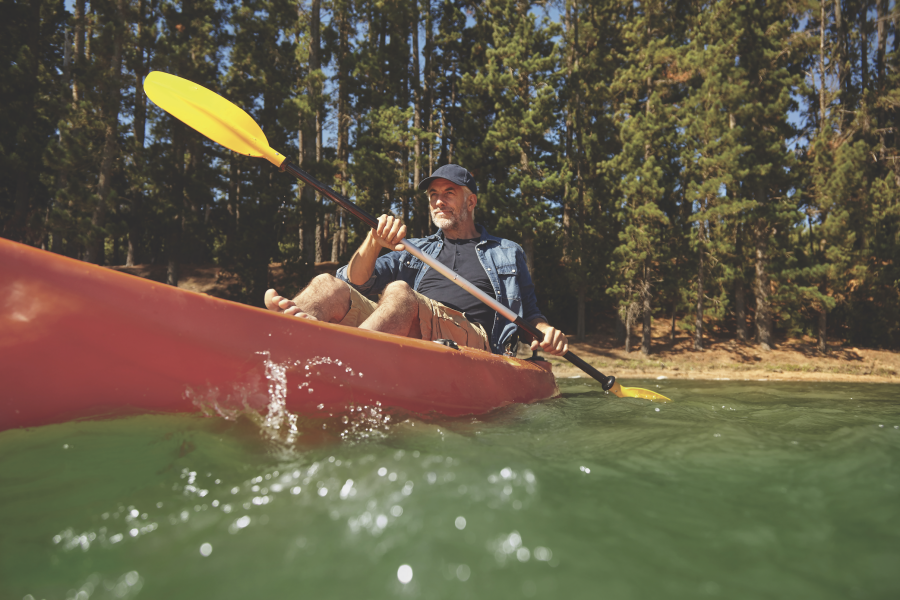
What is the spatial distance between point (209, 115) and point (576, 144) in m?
10.9

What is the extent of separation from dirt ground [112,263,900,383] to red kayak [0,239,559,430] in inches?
249

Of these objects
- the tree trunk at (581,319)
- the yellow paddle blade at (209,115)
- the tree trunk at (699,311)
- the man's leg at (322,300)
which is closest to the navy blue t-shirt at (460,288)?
the man's leg at (322,300)

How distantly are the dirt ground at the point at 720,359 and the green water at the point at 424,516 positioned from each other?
633 centimetres

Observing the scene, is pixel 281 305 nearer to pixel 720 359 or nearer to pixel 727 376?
pixel 727 376

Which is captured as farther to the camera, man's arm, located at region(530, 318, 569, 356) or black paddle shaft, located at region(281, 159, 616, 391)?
man's arm, located at region(530, 318, 569, 356)

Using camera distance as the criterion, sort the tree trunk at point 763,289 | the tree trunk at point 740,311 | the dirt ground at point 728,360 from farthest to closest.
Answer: the tree trunk at point 740,311, the tree trunk at point 763,289, the dirt ground at point 728,360

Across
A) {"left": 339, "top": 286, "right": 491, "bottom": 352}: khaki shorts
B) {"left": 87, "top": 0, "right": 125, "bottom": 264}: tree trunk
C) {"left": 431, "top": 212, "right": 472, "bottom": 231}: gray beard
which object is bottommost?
{"left": 339, "top": 286, "right": 491, "bottom": 352}: khaki shorts

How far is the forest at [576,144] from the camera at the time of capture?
35.2 feet

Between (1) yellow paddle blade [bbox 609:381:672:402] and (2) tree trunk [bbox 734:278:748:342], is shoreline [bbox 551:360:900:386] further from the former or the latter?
(1) yellow paddle blade [bbox 609:381:672:402]

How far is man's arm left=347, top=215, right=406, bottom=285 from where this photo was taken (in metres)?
2.57

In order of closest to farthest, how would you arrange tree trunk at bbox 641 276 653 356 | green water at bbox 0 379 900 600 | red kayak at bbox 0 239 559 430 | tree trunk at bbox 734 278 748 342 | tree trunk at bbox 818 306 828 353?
green water at bbox 0 379 900 600, red kayak at bbox 0 239 559 430, tree trunk at bbox 641 276 653 356, tree trunk at bbox 818 306 828 353, tree trunk at bbox 734 278 748 342

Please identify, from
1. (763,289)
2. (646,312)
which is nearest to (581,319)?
(646,312)

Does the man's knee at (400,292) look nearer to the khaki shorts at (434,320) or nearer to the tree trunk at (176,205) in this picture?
the khaki shorts at (434,320)

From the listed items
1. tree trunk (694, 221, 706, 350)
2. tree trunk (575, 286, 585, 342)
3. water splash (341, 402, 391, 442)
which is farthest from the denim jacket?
tree trunk (694, 221, 706, 350)
